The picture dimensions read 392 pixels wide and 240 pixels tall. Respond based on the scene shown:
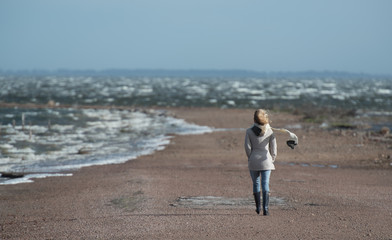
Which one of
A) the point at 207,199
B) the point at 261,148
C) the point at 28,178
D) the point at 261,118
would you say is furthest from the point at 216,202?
the point at 28,178

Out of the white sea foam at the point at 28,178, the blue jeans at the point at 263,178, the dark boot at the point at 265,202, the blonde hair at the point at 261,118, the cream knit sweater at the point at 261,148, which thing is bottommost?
the white sea foam at the point at 28,178

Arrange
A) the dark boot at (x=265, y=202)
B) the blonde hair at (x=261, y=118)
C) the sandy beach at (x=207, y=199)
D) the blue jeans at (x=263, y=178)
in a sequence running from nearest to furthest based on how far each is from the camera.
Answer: the sandy beach at (x=207, y=199) → the blonde hair at (x=261, y=118) → the blue jeans at (x=263, y=178) → the dark boot at (x=265, y=202)

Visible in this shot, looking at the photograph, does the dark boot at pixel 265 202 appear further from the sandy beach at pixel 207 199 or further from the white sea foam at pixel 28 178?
the white sea foam at pixel 28 178

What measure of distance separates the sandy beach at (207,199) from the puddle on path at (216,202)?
22 millimetres

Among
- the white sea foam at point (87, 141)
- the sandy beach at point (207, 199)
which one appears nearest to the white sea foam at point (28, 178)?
the sandy beach at point (207, 199)

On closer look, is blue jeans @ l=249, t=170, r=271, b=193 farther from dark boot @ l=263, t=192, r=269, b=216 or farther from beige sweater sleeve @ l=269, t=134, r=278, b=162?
beige sweater sleeve @ l=269, t=134, r=278, b=162

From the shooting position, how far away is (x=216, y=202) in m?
11.6

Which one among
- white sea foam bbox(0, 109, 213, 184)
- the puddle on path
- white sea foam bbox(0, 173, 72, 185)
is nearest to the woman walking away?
the puddle on path

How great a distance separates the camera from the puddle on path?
443 inches

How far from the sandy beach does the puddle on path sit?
22 millimetres

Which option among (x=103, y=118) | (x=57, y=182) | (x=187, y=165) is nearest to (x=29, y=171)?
(x=57, y=182)

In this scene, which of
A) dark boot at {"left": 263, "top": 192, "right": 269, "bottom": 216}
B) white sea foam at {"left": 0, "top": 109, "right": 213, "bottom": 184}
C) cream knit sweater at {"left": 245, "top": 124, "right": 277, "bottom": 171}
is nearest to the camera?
cream knit sweater at {"left": 245, "top": 124, "right": 277, "bottom": 171}

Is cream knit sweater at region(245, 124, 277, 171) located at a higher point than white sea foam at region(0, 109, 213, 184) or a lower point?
higher

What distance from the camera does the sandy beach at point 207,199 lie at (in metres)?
9.16
